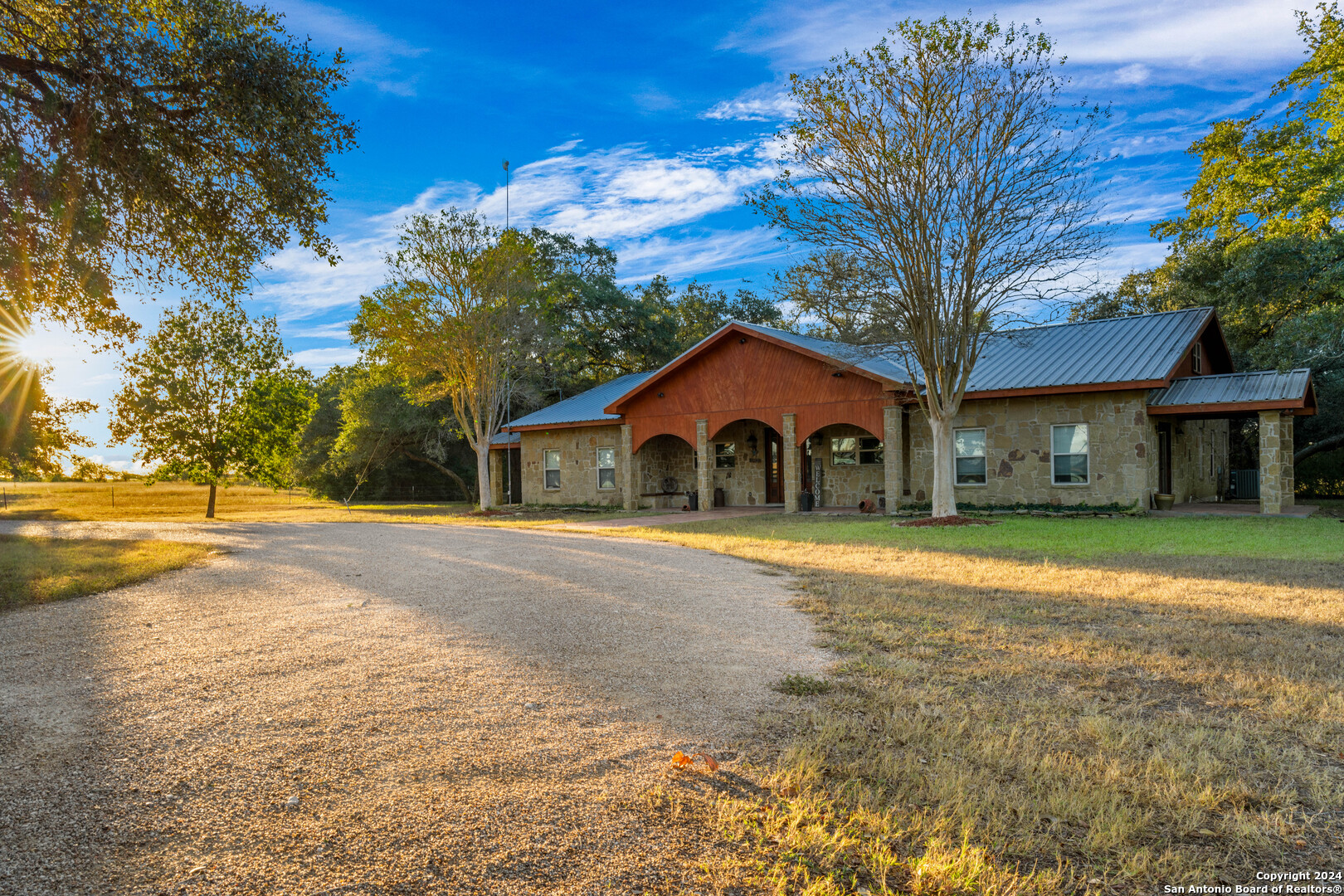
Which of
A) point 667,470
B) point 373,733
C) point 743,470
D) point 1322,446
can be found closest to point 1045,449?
point 743,470

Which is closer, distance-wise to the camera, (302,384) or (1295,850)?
(1295,850)

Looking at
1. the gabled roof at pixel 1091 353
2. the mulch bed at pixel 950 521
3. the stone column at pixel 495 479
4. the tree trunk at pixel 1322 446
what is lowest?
the mulch bed at pixel 950 521

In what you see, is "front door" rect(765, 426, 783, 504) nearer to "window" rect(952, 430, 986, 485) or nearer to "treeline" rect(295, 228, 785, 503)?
"window" rect(952, 430, 986, 485)

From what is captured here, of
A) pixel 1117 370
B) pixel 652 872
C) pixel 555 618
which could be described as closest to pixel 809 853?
pixel 652 872

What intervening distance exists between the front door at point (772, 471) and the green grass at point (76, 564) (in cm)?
1496

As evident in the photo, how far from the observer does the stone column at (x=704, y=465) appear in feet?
69.3

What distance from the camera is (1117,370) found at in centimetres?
1589

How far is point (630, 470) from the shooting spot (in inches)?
895

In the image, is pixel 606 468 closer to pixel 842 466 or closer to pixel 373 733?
pixel 842 466

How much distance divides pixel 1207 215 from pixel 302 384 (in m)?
33.2

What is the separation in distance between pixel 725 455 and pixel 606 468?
156 inches

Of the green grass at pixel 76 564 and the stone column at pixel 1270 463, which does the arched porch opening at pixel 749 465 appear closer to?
the stone column at pixel 1270 463

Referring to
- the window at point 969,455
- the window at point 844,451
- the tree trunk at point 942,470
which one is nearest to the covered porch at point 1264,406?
the window at point 969,455

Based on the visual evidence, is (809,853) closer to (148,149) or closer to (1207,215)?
(148,149)
